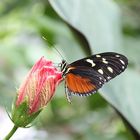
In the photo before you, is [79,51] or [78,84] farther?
[79,51]

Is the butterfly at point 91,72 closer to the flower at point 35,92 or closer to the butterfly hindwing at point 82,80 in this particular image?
the butterfly hindwing at point 82,80

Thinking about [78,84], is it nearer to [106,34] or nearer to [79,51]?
[106,34]

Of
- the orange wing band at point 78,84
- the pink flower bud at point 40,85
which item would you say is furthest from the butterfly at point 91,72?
the pink flower bud at point 40,85

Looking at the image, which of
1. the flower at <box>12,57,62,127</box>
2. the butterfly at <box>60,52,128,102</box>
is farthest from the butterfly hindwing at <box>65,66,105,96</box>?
the flower at <box>12,57,62,127</box>

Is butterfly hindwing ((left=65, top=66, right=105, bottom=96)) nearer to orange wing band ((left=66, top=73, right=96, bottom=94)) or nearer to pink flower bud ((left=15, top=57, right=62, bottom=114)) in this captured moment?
orange wing band ((left=66, top=73, right=96, bottom=94))

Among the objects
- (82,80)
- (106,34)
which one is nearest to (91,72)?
(82,80)
